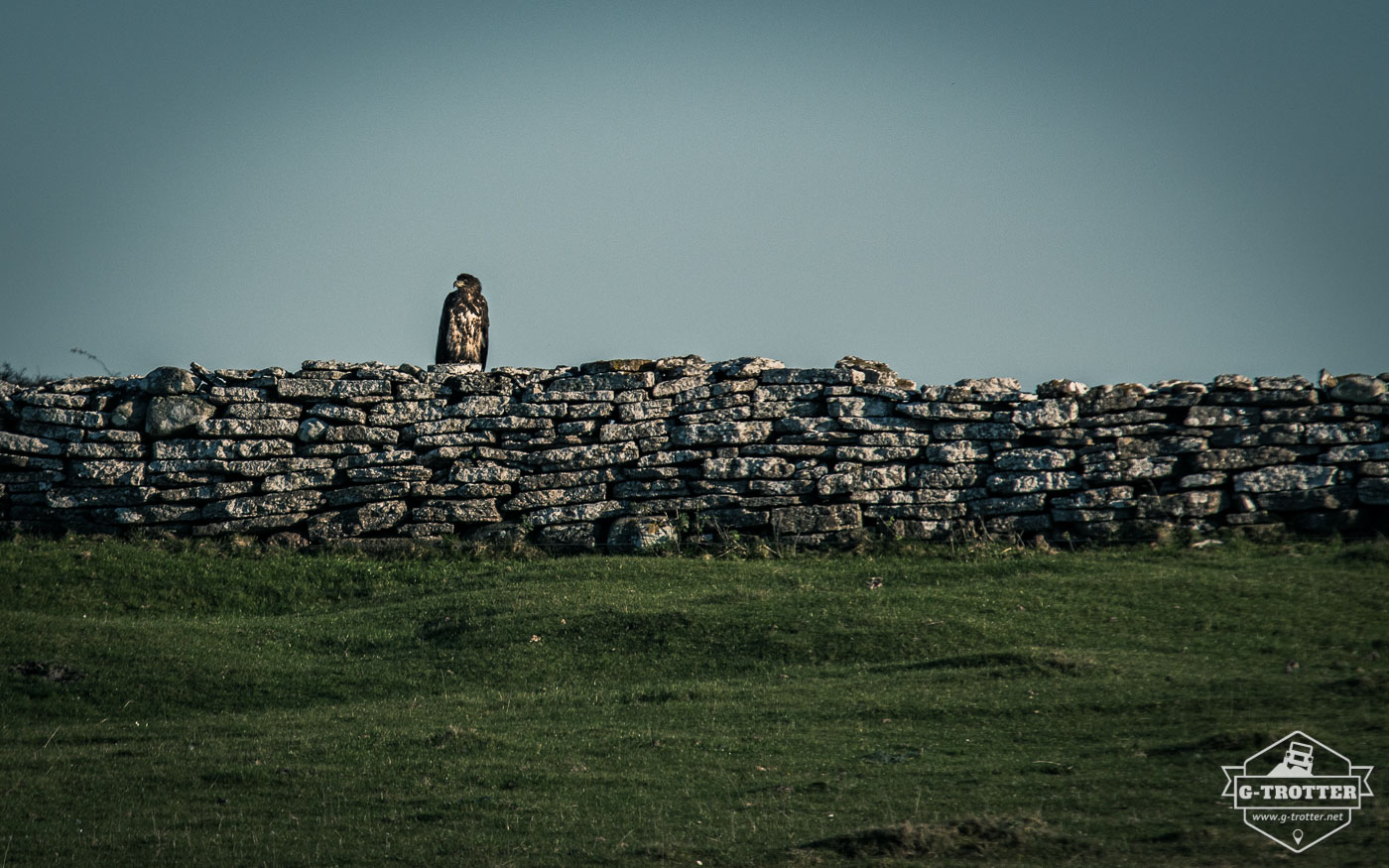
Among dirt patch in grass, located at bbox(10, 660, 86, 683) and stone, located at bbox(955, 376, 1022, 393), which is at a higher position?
stone, located at bbox(955, 376, 1022, 393)

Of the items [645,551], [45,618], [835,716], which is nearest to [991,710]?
[835,716]

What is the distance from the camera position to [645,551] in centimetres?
1767

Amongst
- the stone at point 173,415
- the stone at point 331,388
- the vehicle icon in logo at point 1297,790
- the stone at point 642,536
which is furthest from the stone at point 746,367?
the vehicle icon in logo at point 1297,790

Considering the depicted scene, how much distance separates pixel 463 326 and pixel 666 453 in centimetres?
454

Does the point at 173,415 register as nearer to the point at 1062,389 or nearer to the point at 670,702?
the point at 670,702

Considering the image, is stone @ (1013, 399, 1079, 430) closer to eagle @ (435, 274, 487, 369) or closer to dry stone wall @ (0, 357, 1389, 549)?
dry stone wall @ (0, 357, 1389, 549)

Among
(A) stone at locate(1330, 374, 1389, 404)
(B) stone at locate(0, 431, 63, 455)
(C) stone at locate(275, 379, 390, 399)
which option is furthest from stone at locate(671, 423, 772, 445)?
(B) stone at locate(0, 431, 63, 455)

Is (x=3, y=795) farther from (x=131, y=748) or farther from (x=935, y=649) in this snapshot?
(x=935, y=649)

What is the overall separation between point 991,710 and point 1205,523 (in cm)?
908

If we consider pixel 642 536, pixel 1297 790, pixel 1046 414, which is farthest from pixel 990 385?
pixel 1297 790

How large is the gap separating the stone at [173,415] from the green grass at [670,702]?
202 centimetres

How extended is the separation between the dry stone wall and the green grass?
1107 mm

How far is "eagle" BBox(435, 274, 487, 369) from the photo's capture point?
20.1 meters

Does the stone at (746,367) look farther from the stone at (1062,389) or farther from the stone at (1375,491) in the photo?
the stone at (1375,491)
